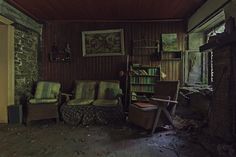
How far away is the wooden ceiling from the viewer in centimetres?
488

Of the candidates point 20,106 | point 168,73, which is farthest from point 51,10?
point 168,73

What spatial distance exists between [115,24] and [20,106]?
3138 millimetres

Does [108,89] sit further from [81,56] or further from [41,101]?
[41,101]

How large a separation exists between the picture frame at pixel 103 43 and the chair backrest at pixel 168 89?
1812mm

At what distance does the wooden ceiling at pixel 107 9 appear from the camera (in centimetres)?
488

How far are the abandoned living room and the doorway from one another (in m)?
0.02


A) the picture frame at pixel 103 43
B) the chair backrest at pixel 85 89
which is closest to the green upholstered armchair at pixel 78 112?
the chair backrest at pixel 85 89

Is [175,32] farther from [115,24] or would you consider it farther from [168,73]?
[115,24]

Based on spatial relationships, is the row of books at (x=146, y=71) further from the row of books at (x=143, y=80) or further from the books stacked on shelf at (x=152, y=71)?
the row of books at (x=143, y=80)

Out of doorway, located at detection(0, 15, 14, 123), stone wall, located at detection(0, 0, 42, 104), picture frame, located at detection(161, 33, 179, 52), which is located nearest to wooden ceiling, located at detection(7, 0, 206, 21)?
stone wall, located at detection(0, 0, 42, 104)

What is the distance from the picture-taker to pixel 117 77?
6641mm

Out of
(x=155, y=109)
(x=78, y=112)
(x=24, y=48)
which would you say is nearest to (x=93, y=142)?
(x=155, y=109)

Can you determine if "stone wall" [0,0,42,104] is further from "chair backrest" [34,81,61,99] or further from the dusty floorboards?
the dusty floorboards

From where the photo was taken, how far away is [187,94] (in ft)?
19.3
